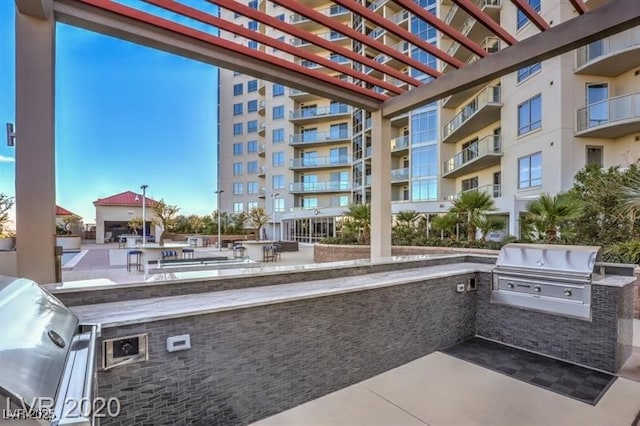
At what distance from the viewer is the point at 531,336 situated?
4141mm

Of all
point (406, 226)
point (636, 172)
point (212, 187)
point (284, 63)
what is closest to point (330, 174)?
point (212, 187)

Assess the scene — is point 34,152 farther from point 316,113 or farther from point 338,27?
point 316,113

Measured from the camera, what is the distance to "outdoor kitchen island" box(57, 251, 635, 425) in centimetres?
221

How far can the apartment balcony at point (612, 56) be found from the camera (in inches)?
437

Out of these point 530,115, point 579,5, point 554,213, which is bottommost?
point 554,213

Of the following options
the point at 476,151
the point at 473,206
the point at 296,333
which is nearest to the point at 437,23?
the point at 296,333

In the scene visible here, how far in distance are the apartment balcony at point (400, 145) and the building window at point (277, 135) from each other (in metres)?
11.2

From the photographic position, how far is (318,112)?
97.8 ft

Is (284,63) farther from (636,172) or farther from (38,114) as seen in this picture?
(636,172)

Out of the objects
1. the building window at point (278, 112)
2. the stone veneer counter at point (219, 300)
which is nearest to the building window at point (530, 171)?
the stone veneer counter at point (219, 300)

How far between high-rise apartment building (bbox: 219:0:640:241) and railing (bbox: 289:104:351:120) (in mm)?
95

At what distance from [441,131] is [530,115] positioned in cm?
735

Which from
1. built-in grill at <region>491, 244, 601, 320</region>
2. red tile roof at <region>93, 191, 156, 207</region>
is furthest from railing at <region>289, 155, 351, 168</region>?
built-in grill at <region>491, 244, 601, 320</region>

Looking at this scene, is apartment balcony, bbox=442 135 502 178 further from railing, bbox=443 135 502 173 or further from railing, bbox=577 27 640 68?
railing, bbox=577 27 640 68
